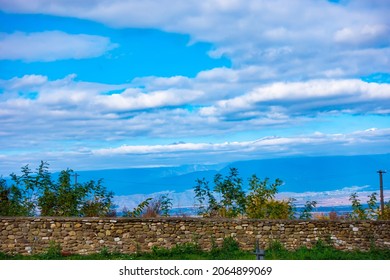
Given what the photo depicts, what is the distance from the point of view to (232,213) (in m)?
19.3

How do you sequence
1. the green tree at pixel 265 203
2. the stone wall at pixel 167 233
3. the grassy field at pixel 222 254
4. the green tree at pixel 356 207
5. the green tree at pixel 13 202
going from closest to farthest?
the grassy field at pixel 222 254 → the stone wall at pixel 167 233 → the green tree at pixel 13 202 → the green tree at pixel 265 203 → the green tree at pixel 356 207

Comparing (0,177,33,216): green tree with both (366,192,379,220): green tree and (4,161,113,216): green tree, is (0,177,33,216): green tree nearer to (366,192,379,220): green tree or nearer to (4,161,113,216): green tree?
(4,161,113,216): green tree

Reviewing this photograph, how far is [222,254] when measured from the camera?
16.7 m

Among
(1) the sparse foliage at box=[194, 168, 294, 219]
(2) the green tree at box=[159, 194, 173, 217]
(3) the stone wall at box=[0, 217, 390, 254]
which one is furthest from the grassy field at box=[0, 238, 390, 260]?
(2) the green tree at box=[159, 194, 173, 217]

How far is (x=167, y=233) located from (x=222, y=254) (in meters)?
1.84

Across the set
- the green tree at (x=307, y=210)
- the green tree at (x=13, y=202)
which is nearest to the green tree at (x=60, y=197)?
the green tree at (x=13, y=202)

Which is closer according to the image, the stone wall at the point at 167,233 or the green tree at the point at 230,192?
the stone wall at the point at 167,233

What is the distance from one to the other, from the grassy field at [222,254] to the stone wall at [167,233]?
0.74ft

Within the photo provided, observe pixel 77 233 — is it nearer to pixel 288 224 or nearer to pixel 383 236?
pixel 288 224

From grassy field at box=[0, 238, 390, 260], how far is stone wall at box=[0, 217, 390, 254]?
0.23 meters

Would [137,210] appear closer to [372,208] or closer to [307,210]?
[307,210]

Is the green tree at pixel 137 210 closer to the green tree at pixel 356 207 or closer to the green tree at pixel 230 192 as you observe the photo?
the green tree at pixel 230 192

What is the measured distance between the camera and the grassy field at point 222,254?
1630 centimetres

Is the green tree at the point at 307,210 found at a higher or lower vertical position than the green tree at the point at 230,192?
lower
